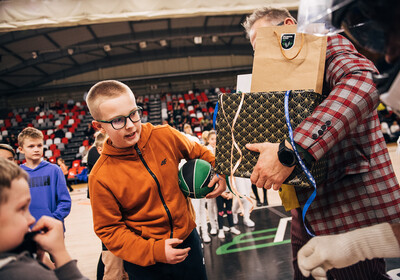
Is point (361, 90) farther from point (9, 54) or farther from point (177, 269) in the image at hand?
point (9, 54)

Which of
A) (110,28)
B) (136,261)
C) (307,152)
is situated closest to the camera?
(307,152)

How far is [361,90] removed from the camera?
3.01ft

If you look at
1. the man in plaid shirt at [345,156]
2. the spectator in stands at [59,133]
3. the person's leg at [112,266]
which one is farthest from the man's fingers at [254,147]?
the spectator in stands at [59,133]

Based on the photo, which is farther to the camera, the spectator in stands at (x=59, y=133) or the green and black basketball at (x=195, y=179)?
the spectator in stands at (x=59, y=133)

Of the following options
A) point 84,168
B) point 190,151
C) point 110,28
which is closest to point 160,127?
point 190,151

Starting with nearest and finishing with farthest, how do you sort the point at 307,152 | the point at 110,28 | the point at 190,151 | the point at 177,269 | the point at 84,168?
the point at 307,152 → the point at 177,269 → the point at 190,151 → the point at 84,168 → the point at 110,28

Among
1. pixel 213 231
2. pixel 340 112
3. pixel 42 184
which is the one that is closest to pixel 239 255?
pixel 213 231

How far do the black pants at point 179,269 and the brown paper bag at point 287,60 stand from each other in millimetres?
1126

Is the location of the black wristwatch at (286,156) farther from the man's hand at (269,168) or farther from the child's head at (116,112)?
the child's head at (116,112)

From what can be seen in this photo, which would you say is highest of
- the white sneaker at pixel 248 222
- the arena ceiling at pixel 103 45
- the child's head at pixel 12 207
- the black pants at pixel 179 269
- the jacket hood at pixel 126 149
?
the arena ceiling at pixel 103 45

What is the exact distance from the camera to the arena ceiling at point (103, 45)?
12742mm

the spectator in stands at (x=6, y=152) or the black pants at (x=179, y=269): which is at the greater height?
the spectator in stands at (x=6, y=152)

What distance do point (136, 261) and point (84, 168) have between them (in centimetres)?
1011

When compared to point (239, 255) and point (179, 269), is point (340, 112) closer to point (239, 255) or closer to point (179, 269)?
point (179, 269)
